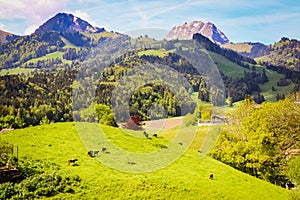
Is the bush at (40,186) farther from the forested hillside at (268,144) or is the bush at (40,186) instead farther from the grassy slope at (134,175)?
the forested hillside at (268,144)

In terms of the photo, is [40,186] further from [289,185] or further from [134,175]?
[289,185]

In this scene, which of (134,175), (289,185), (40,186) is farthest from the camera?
(289,185)

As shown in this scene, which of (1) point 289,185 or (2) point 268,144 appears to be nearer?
(2) point 268,144

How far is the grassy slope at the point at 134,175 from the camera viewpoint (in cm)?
2992

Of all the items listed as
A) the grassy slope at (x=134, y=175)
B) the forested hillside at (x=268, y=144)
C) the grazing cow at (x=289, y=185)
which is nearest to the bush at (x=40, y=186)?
the grassy slope at (x=134, y=175)

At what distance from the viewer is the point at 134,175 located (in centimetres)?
3350

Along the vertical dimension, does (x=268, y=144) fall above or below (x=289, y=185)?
above

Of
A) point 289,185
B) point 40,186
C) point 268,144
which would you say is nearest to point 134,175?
point 40,186

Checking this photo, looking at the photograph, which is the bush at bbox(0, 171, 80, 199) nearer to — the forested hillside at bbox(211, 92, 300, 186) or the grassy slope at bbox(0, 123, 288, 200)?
the grassy slope at bbox(0, 123, 288, 200)

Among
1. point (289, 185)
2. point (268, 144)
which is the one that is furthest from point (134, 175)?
point (289, 185)

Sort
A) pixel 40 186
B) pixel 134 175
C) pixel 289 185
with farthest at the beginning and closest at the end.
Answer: pixel 289 185
pixel 134 175
pixel 40 186

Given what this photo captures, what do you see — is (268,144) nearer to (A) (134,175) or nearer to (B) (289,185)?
(B) (289,185)

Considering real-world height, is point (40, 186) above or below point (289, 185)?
above

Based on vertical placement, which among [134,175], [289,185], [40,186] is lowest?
[289,185]
